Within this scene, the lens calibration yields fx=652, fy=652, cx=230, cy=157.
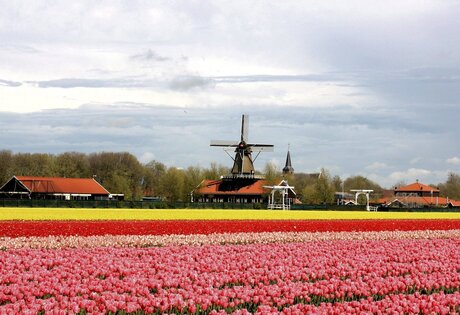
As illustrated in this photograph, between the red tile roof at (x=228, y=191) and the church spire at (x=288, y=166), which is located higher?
the church spire at (x=288, y=166)

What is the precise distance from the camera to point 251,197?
93.6 m

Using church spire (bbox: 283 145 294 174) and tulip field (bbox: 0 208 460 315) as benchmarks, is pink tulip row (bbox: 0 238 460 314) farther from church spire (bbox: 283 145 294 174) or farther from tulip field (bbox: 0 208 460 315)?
church spire (bbox: 283 145 294 174)

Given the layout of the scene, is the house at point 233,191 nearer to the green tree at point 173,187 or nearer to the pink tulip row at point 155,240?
the green tree at point 173,187

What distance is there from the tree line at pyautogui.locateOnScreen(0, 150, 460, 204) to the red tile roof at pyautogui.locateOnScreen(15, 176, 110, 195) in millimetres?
11695

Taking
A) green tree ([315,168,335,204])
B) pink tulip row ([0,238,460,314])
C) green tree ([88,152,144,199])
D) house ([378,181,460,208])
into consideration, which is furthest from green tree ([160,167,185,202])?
pink tulip row ([0,238,460,314])

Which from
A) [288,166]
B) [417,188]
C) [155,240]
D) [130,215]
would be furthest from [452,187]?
[155,240]

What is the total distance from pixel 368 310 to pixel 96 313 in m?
3.94

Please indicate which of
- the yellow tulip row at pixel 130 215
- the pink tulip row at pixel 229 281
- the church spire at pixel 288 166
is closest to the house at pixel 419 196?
the church spire at pixel 288 166

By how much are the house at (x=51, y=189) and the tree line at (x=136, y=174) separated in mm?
11873

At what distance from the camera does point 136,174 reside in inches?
4852

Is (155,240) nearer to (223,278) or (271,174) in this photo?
(223,278)

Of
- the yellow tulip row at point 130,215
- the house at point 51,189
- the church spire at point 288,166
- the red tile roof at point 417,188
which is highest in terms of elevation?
the church spire at point 288,166

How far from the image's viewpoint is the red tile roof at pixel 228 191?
93.0 m

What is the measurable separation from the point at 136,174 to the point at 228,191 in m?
32.5
